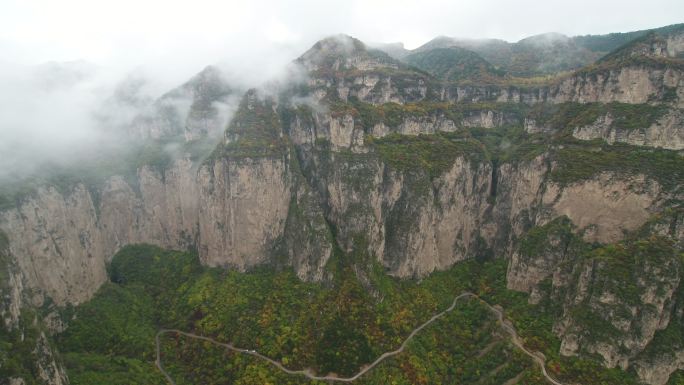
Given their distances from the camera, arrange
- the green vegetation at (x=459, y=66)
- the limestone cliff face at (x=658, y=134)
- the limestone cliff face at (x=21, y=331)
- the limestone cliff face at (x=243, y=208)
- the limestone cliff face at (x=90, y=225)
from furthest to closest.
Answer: the green vegetation at (x=459, y=66), the limestone cliff face at (x=243, y=208), the limestone cliff face at (x=658, y=134), the limestone cliff face at (x=90, y=225), the limestone cliff face at (x=21, y=331)

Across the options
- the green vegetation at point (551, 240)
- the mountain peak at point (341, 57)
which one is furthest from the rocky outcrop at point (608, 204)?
the mountain peak at point (341, 57)

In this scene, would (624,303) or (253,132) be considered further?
(253,132)

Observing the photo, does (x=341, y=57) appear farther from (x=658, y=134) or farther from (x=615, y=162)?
(x=658, y=134)

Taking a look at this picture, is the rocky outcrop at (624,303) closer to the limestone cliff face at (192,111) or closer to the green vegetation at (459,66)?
the green vegetation at (459,66)

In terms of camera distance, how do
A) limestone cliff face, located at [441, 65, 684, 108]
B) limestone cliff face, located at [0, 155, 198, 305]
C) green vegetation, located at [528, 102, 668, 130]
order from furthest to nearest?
limestone cliff face, located at [441, 65, 684, 108] → green vegetation, located at [528, 102, 668, 130] → limestone cliff face, located at [0, 155, 198, 305]

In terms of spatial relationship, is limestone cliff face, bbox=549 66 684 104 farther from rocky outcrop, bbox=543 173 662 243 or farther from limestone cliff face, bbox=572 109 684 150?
rocky outcrop, bbox=543 173 662 243

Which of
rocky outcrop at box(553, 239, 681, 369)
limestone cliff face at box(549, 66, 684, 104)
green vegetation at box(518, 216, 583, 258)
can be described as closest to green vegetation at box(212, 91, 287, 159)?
green vegetation at box(518, 216, 583, 258)

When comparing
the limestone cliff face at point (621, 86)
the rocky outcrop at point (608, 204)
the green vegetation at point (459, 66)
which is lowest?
the rocky outcrop at point (608, 204)

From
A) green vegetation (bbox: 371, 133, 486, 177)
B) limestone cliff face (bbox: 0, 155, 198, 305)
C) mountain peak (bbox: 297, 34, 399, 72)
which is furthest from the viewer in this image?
mountain peak (bbox: 297, 34, 399, 72)

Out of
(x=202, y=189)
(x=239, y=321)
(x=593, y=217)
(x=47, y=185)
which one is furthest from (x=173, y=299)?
(x=593, y=217)

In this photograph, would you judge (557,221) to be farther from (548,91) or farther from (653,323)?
(548,91)

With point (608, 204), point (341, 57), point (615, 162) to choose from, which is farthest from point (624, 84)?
point (341, 57)
